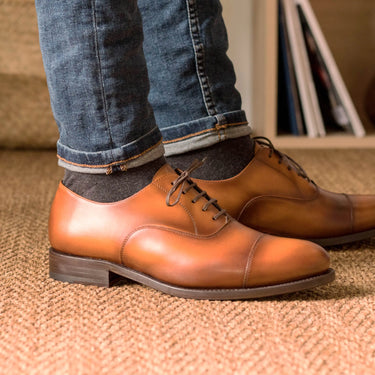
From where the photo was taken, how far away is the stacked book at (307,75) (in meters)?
1.61

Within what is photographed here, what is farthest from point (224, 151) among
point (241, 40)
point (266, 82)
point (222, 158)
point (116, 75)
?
point (241, 40)

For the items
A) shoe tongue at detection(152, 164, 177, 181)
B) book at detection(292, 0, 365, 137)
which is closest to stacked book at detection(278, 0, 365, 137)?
book at detection(292, 0, 365, 137)

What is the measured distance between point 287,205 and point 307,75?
3.12 feet

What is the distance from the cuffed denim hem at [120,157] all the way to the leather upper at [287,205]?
4.5 inches

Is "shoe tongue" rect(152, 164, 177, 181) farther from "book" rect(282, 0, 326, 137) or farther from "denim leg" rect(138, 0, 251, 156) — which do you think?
"book" rect(282, 0, 326, 137)

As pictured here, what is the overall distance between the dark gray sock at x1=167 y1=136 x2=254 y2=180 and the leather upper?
11 mm

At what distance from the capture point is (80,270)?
0.67 meters

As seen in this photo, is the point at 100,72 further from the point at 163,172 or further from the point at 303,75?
the point at 303,75

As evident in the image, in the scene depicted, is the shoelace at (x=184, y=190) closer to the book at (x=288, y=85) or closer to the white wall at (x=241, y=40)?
the book at (x=288, y=85)

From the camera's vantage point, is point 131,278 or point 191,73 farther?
point 191,73

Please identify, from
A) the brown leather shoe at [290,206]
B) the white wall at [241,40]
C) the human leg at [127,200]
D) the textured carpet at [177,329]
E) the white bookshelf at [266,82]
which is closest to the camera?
the textured carpet at [177,329]

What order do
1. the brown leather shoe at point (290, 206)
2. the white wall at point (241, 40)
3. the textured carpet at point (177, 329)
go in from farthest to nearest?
the white wall at point (241, 40), the brown leather shoe at point (290, 206), the textured carpet at point (177, 329)

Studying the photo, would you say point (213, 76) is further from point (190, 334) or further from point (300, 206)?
point (190, 334)

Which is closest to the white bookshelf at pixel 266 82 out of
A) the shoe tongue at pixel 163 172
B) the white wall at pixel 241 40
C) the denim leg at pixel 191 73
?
the white wall at pixel 241 40
